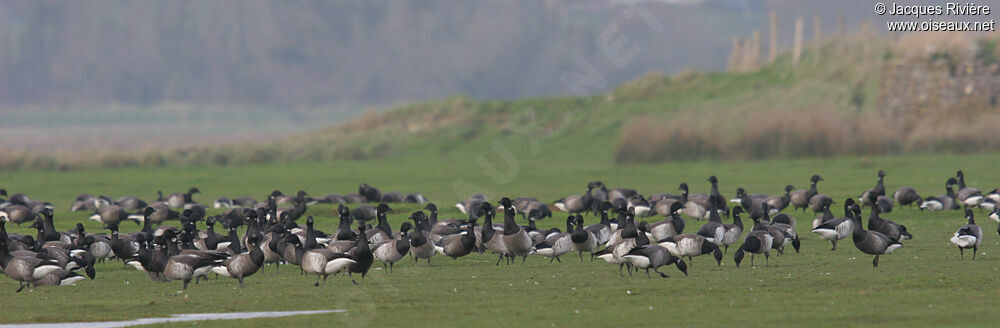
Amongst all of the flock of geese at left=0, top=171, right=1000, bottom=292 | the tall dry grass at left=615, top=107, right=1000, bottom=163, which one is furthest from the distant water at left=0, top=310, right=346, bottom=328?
the tall dry grass at left=615, top=107, right=1000, bottom=163

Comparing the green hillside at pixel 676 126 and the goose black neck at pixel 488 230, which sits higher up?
the green hillside at pixel 676 126

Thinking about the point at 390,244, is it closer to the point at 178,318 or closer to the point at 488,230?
the point at 488,230

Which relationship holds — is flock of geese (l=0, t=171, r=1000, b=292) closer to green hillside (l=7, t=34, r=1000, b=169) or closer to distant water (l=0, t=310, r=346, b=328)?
distant water (l=0, t=310, r=346, b=328)

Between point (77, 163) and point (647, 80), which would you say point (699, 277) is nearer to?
point (77, 163)

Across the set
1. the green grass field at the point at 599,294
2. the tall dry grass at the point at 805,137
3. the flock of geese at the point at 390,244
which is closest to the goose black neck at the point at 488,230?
the flock of geese at the point at 390,244

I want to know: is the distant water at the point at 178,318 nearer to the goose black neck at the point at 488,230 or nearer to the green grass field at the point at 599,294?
the green grass field at the point at 599,294

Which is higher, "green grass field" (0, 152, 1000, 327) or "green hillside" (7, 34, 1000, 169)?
"green hillside" (7, 34, 1000, 169)

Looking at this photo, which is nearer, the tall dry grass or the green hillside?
the tall dry grass

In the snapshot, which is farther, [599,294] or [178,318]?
[599,294]

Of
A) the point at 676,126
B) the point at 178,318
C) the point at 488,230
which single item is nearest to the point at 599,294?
the point at 178,318

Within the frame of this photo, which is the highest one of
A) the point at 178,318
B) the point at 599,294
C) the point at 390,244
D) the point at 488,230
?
the point at 488,230

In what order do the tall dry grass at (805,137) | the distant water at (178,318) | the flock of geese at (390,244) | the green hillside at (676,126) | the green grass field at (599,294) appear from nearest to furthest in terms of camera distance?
the green grass field at (599,294), the distant water at (178,318), the flock of geese at (390,244), the tall dry grass at (805,137), the green hillside at (676,126)

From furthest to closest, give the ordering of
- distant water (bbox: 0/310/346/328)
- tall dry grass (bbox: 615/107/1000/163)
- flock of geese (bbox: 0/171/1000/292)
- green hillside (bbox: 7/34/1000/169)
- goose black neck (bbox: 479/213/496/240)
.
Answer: green hillside (bbox: 7/34/1000/169) < tall dry grass (bbox: 615/107/1000/163) < goose black neck (bbox: 479/213/496/240) < flock of geese (bbox: 0/171/1000/292) < distant water (bbox: 0/310/346/328)

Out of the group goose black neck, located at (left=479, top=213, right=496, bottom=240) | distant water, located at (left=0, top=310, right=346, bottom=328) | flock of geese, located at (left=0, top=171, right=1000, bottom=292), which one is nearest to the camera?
distant water, located at (left=0, top=310, right=346, bottom=328)
